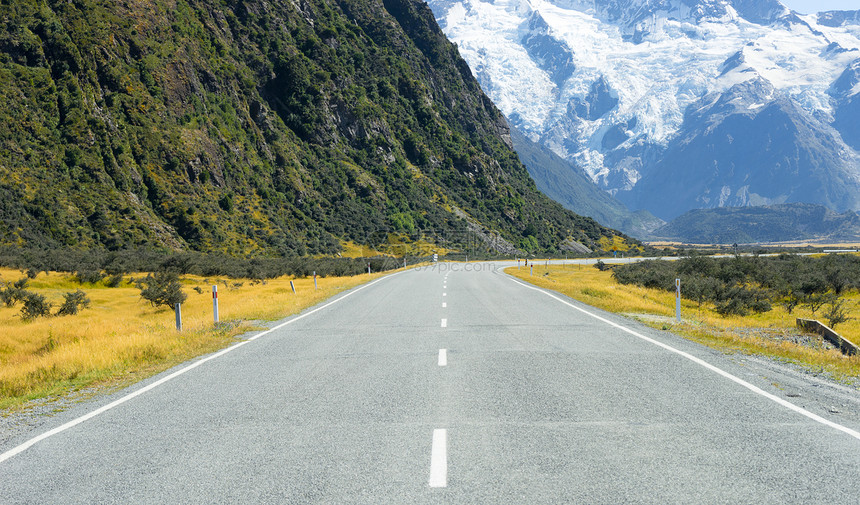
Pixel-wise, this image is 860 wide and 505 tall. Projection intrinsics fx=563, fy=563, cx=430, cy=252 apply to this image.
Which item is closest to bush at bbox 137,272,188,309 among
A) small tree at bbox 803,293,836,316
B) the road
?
the road

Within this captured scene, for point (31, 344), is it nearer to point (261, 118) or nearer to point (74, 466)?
point (74, 466)

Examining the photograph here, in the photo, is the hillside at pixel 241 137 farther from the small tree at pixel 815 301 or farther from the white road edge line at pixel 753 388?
the small tree at pixel 815 301

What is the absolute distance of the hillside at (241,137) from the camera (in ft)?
193

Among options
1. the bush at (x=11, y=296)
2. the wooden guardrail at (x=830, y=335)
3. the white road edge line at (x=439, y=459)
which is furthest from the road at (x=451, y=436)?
the bush at (x=11, y=296)

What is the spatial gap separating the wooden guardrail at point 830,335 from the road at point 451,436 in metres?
2.96

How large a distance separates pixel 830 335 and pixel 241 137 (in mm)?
86298

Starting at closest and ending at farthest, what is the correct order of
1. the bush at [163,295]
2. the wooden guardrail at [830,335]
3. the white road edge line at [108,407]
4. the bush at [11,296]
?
the white road edge line at [108,407] → the wooden guardrail at [830,335] → the bush at [11,296] → the bush at [163,295]

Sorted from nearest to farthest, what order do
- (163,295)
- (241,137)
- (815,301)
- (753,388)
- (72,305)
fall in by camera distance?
1. (753,388)
2. (72,305)
3. (815,301)
4. (163,295)
5. (241,137)

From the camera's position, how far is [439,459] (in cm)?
478

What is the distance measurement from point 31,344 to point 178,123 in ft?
218

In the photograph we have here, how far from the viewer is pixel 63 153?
59.2 m

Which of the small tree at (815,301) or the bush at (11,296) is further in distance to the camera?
the bush at (11,296)

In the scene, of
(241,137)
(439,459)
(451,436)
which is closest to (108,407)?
(451,436)

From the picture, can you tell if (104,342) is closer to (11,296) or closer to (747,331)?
(747,331)
